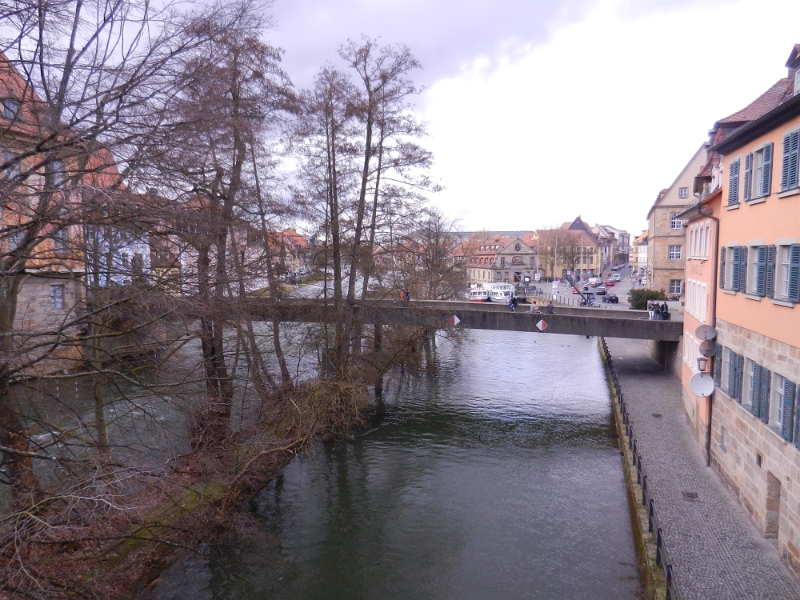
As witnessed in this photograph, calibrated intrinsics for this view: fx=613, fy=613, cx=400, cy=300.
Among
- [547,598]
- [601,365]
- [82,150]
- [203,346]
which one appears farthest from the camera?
[601,365]

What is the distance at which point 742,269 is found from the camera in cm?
1202

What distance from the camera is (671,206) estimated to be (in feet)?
142

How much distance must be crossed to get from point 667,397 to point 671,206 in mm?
26330

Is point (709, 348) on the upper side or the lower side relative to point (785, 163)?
lower

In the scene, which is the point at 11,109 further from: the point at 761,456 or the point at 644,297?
the point at 644,297

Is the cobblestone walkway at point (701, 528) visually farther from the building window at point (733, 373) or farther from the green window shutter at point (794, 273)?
the green window shutter at point (794, 273)

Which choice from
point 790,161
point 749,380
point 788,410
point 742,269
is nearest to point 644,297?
point 742,269

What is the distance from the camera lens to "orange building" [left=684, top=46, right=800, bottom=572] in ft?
30.1

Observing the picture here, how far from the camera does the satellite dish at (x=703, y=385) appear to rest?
13753mm

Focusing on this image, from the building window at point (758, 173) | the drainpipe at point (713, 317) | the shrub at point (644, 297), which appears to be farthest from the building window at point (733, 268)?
the shrub at point (644, 297)

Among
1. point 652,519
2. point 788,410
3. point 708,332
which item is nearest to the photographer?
point 788,410

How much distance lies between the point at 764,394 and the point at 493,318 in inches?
611

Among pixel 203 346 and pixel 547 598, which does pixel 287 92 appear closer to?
pixel 203 346

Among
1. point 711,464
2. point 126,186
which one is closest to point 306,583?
point 126,186
